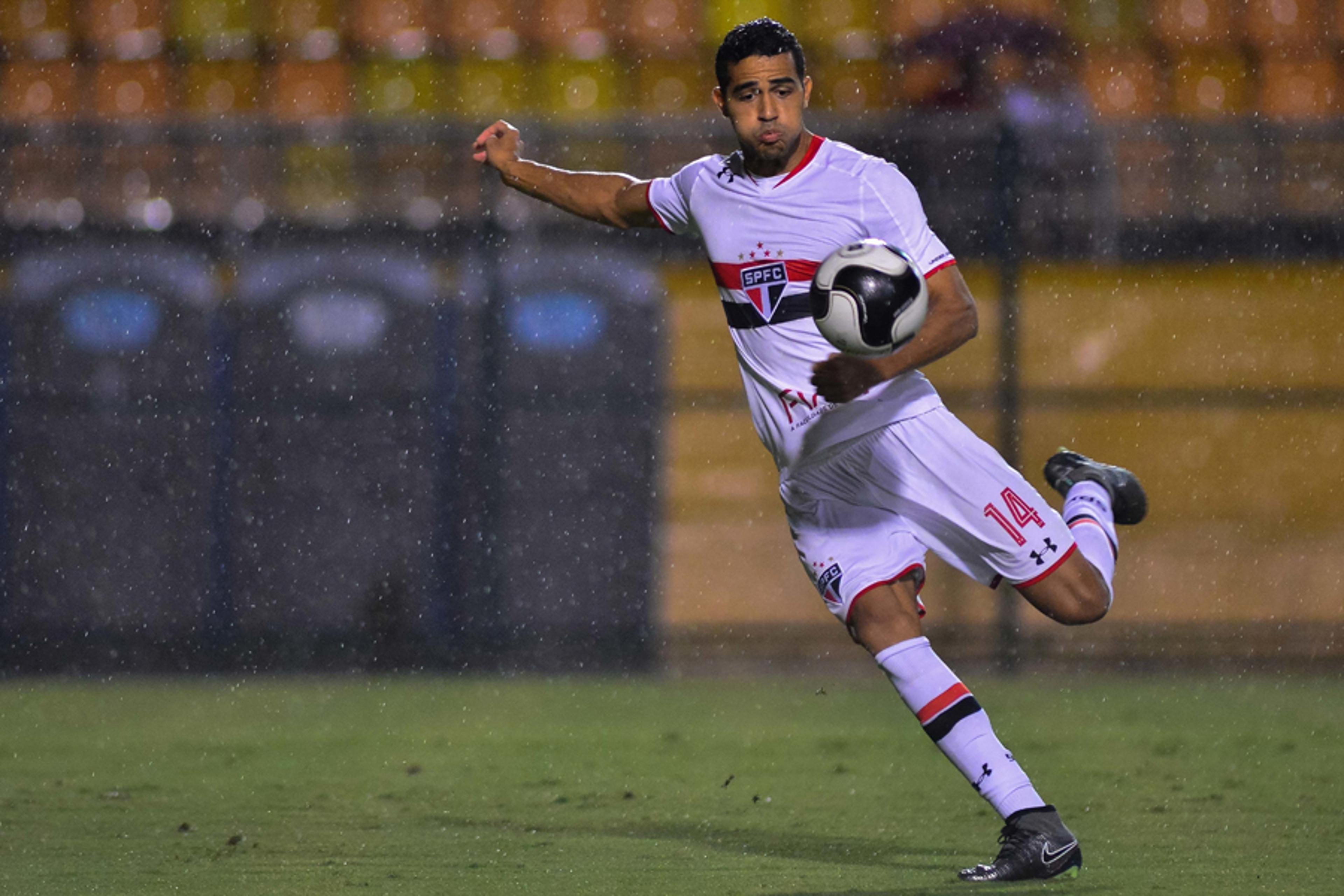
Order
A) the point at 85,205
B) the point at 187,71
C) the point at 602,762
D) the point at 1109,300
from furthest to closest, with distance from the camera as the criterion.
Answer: the point at 187,71
the point at 1109,300
the point at 85,205
the point at 602,762

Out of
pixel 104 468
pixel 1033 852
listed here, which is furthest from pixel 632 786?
pixel 104 468

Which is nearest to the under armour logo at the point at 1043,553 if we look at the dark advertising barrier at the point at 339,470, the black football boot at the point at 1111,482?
the black football boot at the point at 1111,482

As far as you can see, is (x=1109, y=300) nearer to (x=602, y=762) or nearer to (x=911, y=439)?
(x=602, y=762)

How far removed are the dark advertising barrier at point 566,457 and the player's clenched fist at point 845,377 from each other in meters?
6.24

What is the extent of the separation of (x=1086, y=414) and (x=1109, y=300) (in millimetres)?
814

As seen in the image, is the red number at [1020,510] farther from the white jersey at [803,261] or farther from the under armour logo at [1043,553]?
the white jersey at [803,261]

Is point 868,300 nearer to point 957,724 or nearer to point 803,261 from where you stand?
point 803,261

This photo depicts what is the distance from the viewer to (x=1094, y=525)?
17.2ft

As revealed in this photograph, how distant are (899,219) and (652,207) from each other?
0.76 m

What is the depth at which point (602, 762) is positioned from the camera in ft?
23.1

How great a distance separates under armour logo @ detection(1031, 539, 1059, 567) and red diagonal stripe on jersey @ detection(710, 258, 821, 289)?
0.90 metres

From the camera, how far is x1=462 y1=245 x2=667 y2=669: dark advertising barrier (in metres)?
10.6

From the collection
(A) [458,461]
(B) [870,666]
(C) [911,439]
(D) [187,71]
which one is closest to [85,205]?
(A) [458,461]

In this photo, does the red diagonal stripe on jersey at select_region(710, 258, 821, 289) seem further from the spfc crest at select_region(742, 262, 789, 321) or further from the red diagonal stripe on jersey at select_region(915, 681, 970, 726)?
the red diagonal stripe on jersey at select_region(915, 681, 970, 726)
